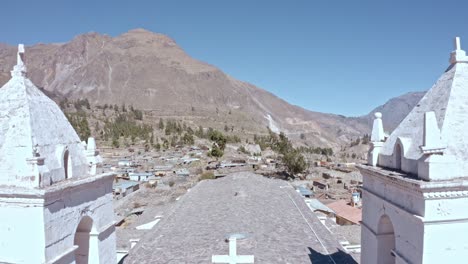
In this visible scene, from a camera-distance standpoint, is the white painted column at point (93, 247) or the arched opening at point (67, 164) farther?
the white painted column at point (93, 247)

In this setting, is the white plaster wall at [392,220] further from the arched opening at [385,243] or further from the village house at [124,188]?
the village house at [124,188]

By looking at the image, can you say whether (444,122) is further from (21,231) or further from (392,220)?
(21,231)

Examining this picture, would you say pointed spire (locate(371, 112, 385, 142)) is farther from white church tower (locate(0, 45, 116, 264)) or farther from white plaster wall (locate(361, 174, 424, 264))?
white church tower (locate(0, 45, 116, 264))

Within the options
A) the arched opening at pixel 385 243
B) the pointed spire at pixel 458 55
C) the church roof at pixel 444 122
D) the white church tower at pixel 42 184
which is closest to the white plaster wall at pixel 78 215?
the white church tower at pixel 42 184

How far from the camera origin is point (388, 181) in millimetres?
6375

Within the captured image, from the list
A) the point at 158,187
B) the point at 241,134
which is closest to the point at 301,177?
the point at 158,187

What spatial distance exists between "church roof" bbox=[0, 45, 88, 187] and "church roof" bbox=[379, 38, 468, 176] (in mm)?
5434

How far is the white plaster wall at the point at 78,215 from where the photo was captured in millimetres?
6117

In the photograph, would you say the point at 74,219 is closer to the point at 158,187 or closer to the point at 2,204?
the point at 2,204

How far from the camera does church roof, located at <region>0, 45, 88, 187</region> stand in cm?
598

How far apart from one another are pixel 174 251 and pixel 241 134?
9792 centimetres

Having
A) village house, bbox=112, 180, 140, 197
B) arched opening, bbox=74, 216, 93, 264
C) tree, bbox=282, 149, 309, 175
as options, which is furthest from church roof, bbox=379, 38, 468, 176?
tree, bbox=282, 149, 309, 175

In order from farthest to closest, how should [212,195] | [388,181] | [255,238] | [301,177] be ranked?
1. [301,177]
2. [212,195]
3. [255,238]
4. [388,181]

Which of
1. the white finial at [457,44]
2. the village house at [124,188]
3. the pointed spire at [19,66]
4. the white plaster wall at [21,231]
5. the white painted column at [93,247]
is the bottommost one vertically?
the village house at [124,188]
